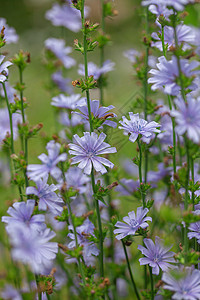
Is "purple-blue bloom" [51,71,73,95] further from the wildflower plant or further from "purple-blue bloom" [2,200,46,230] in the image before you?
"purple-blue bloom" [2,200,46,230]

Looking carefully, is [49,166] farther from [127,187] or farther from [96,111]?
[127,187]

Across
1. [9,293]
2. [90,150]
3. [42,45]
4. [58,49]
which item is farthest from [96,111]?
[42,45]

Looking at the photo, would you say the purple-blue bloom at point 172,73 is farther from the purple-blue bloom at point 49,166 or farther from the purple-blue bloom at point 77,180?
the purple-blue bloom at point 77,180

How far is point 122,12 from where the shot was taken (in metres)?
6.79

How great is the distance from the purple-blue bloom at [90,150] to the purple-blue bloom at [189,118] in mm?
319

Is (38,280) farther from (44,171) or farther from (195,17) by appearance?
(195,17)

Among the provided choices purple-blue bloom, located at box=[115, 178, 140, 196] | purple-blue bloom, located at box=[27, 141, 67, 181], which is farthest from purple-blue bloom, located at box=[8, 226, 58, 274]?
purple-blue bloom, located at box=[115, 178, 140, 196]

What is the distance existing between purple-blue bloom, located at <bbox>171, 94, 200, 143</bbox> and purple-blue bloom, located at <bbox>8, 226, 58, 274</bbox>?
0.49m

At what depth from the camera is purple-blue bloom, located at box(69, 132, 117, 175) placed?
127cm

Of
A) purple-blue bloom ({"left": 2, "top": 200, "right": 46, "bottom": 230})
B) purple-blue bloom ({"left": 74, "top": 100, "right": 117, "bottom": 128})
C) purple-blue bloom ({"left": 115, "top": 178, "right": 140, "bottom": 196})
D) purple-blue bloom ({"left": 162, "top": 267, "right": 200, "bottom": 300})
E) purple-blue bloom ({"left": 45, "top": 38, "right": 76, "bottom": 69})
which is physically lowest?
purple-blue bloom ({"left": 162, "top": 267, "right": 200, "bottom": 300})

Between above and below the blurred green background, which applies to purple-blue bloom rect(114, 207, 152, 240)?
below

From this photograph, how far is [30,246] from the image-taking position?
1.02 m

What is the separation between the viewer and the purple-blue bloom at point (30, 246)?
3.18 ft

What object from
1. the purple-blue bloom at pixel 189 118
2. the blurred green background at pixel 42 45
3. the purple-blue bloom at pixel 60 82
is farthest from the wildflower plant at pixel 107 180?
the blurred green background at pixel 42 45
